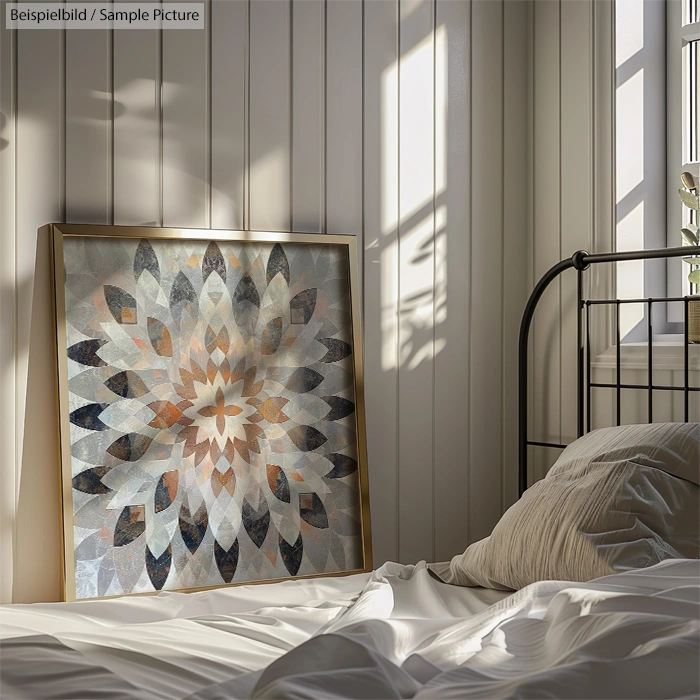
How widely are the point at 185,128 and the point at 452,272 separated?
34.4 inches

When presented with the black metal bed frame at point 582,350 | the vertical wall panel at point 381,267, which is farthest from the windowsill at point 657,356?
the vertical wall panel at point 381,267

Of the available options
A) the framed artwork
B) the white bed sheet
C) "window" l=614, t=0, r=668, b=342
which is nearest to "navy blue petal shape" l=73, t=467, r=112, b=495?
the framed artwork

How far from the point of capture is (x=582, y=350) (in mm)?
2457

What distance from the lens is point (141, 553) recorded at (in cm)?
199

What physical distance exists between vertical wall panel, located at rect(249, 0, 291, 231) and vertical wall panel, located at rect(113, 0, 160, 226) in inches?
9.9

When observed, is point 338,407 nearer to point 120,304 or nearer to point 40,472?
point 120,304

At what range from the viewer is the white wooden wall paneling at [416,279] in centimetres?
243

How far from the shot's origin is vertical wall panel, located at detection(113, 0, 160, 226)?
204cm

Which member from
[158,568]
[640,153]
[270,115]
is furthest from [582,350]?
[158,568]

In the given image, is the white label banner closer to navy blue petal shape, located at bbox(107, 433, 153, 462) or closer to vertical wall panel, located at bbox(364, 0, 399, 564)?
vertical wall panel, located at bbox(364, 0, 399, 564)

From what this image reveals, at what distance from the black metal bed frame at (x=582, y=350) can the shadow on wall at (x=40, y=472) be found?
1.26m

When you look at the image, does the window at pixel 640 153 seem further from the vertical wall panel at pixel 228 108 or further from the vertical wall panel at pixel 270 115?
the vertical wall panel at pixel 228 108

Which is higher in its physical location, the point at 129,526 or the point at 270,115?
the point at 270,115

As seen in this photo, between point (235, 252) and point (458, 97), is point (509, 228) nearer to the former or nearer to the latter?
point (458, 97)
